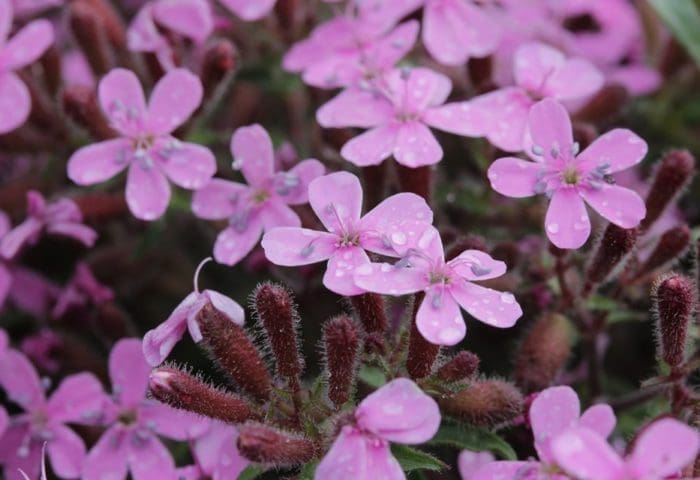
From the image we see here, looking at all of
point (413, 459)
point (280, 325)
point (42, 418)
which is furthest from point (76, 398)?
point (413, 459)

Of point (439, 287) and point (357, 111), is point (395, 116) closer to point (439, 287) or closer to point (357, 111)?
point (357, 111)

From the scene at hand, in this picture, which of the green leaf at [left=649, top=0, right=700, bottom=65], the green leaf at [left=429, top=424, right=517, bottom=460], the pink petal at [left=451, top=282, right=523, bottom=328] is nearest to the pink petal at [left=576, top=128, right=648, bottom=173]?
the pink petal at [left=451, top=282, right=523, bottom=328]

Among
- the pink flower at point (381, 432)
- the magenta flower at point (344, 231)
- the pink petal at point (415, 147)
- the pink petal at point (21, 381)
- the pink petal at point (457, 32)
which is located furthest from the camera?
the pink petal at point (457, 32)

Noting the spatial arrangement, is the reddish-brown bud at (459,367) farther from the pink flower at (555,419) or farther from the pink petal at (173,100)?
the pink petal at (173,100)

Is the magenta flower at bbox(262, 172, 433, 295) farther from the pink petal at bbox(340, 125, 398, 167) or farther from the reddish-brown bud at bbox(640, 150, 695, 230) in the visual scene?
the reddish-brown bud at bbox(640, 150, 695, 230)

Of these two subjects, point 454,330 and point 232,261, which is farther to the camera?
point 232,261

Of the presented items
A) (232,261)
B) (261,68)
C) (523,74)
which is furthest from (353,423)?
(261,68)

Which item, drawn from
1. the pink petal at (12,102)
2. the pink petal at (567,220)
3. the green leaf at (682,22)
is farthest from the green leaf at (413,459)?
the green leaf at (682,22)

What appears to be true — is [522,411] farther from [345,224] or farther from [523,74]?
[523,74]
